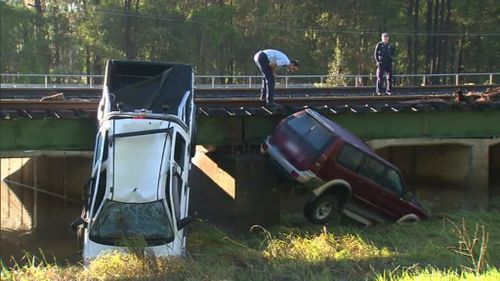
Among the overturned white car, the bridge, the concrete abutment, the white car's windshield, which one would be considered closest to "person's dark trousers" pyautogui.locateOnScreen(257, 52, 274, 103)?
the bridge

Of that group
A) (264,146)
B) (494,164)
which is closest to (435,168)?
(494,164)

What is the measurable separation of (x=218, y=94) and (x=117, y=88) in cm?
878

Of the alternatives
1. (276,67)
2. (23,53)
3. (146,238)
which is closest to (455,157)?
(276,67)

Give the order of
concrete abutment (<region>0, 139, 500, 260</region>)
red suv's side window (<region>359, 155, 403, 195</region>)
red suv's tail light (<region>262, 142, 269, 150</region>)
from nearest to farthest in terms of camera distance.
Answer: red suv's side window (<region>359, 155, 403, 195</region>)
red suv's tail light (<region>262, 142, 269, 150</region>)
concrete abutment (<region>0, 139, 500, 260</region>)

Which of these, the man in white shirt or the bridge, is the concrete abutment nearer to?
the bridge

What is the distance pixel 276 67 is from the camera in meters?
13.5

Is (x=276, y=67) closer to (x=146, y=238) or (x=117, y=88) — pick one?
(x=117, y=88)

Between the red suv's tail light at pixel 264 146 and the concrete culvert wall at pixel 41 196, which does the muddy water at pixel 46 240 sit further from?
the red suv's tail light at pixel 264 146

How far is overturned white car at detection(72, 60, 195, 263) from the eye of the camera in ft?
28.2

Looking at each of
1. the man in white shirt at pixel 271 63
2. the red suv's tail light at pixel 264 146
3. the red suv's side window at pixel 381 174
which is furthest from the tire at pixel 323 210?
the man in white shirt at pixel 271 63

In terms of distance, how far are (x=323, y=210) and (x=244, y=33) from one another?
3879 cm

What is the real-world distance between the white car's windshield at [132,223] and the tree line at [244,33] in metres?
38.6

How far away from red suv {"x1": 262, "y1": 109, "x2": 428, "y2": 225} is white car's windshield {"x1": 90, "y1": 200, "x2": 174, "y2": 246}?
4.12m

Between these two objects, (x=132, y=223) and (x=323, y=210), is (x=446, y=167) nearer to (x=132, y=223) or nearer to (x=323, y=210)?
(x=323, y=210)
